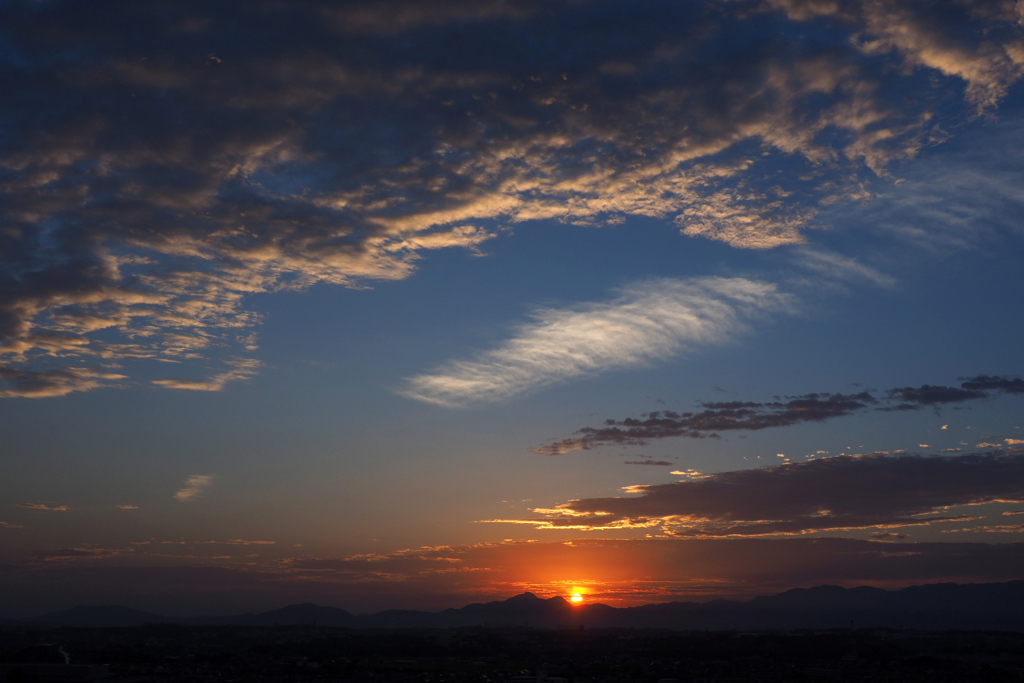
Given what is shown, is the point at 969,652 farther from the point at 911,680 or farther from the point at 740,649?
the point at 911,680

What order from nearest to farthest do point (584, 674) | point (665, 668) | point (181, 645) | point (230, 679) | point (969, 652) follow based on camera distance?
point (230, 679), point (584, 674), point (665, 668), point (969, 652), point (181, 645)

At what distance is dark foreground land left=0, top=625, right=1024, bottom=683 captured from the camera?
10596 cm

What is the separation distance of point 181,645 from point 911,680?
170398 mm

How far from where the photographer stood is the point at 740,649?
170875 mm

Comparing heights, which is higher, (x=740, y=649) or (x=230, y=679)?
(x=230, y=679)

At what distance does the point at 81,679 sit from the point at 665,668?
90.0 m

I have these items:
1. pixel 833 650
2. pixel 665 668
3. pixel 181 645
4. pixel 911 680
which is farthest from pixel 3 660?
pixel 833 650

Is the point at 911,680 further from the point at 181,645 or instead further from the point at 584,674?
the point at 181,645

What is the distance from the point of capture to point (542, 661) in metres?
147

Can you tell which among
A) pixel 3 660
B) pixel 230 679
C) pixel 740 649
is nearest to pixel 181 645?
pixel 3 660

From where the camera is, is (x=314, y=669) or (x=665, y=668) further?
(x=665, y=668)

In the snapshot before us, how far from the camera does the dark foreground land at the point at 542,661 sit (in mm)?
105956

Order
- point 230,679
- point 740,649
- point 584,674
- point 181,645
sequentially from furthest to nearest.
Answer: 1. point 181,645
2. point 740,649
3. point 584,674
4. point 230,679

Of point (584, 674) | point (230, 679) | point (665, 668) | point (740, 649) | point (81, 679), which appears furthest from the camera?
point (740, 649)
